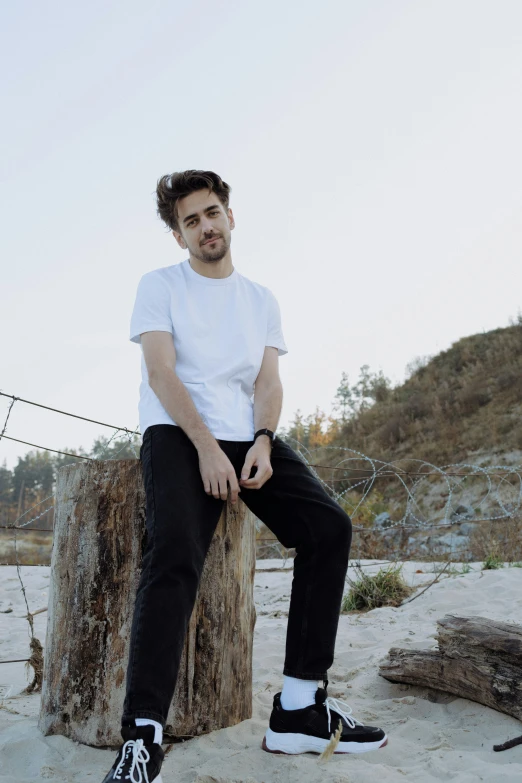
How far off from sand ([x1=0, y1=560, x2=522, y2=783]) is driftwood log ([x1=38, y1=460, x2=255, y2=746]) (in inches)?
3.3

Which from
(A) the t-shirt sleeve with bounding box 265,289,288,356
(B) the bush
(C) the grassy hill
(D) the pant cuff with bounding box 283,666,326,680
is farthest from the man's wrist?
(C) the grassy hill

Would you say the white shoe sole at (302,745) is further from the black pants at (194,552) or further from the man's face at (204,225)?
the man's face at (204,225)

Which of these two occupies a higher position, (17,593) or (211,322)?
(211,322)

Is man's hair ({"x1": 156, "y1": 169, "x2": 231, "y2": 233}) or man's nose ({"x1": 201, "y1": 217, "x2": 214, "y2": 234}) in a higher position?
man's hair ({"x1": 156, "y1": 169, "x2": 231, "y2": 233})

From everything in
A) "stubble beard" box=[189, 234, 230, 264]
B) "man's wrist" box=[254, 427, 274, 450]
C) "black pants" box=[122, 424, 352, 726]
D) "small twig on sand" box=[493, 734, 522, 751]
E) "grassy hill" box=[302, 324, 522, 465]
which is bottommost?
"small twig on sand" box=[493, 734, 522, 751]

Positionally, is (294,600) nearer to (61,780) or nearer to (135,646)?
(135,646)

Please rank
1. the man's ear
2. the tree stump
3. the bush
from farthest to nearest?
the bush, the man's ear, the tree stump

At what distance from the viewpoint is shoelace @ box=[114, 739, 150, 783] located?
179cm

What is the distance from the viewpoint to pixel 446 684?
2.77 m

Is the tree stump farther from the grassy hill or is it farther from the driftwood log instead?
the grassy hill

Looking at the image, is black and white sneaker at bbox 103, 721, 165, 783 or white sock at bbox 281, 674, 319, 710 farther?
white sock at bbox 281, 674, 319, 710

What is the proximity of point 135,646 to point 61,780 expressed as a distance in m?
0.51

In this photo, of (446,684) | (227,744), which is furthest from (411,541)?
(227,744)

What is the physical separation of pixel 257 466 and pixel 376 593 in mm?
3176
